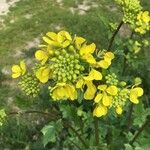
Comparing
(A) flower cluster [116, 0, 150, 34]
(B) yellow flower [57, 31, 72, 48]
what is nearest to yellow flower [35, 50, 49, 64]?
(B) yellow flower [57, 31, 72, 48]

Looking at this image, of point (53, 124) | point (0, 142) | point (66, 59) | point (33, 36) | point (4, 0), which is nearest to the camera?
point (66, 59)

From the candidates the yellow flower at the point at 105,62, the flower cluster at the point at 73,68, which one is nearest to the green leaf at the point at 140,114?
the flower cluster at the point at 73,68

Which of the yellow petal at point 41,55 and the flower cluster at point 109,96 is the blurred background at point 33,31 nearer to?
the flower cluster at point 109,96

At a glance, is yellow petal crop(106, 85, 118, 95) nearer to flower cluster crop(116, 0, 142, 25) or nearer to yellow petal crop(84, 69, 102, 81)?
yellow petal crop(84, 69, 102, 81)

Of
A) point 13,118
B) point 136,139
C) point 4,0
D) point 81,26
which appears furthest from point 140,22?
point 4,0

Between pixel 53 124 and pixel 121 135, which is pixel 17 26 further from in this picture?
pixel 53 124

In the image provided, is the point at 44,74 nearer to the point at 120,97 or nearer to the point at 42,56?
the point at 42,56

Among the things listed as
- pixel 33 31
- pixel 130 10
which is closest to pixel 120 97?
pixel 130 10
